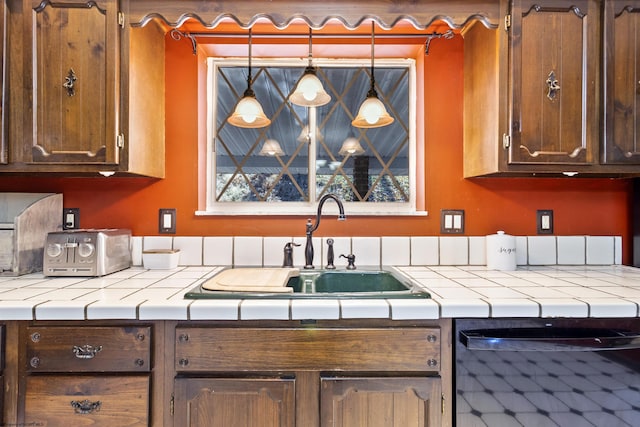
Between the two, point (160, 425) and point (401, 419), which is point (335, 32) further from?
point (160, 425)

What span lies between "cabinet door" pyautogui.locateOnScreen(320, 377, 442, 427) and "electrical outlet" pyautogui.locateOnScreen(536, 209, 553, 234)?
1190 millimetres

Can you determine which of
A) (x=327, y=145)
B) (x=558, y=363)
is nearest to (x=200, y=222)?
(x=327, y=145)

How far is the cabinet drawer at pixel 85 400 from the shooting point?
1.12 m

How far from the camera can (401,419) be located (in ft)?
3.70

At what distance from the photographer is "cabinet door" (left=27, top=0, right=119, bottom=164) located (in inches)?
56.9

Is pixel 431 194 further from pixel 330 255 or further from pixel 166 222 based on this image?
pixel 166 222

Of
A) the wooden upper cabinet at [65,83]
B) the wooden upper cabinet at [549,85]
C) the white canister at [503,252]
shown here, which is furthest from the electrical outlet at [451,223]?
the wooden upper cabinet at [65,83]

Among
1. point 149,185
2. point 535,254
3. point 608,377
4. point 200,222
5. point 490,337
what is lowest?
point 608,377

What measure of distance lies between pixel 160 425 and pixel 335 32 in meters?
1.86

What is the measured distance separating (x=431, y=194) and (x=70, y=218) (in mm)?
1881

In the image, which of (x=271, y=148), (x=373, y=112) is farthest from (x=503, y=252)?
(x=271, y=148)

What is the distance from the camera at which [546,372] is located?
3.74ft

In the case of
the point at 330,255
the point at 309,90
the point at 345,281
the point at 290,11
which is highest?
the point at 290,11

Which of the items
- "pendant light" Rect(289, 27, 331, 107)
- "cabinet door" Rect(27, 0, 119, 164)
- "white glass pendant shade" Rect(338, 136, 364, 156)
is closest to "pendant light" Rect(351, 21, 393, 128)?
"pendant light" Rect(289, 27, 331, 107)
